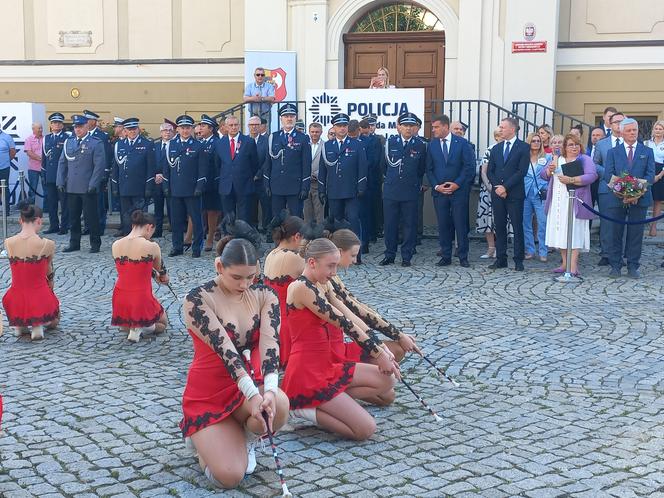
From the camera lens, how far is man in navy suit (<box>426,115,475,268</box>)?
39.9ft

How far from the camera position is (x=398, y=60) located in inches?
673

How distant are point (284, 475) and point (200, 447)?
49 centimetres

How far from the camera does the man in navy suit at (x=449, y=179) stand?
12157 millimetres

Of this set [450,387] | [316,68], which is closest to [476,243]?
[316,68]

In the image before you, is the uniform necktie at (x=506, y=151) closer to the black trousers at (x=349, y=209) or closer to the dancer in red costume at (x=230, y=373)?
the black trousers at (x=349, y=209)

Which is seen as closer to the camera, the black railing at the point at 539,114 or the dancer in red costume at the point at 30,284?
the dancer in red costume at the point at 30,284

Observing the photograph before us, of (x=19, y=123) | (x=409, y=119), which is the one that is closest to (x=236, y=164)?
(x=409, y=119)

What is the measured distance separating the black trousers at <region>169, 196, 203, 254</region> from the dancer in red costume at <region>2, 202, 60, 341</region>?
4.62 meters

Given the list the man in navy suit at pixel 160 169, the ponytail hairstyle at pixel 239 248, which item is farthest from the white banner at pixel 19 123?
the ponytail hairstyle at pixel 239 248

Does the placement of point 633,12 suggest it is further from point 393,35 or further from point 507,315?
point 507,315

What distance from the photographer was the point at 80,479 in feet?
16.3

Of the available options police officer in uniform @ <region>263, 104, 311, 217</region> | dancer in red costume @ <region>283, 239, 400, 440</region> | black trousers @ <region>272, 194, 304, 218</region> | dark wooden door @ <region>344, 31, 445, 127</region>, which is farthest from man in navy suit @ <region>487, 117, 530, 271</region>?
dancer in red costume @ <region>283, 239, 400, 440</region>

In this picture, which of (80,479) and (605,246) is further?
(605,246)

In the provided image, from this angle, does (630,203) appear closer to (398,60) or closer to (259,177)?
(259,177)
